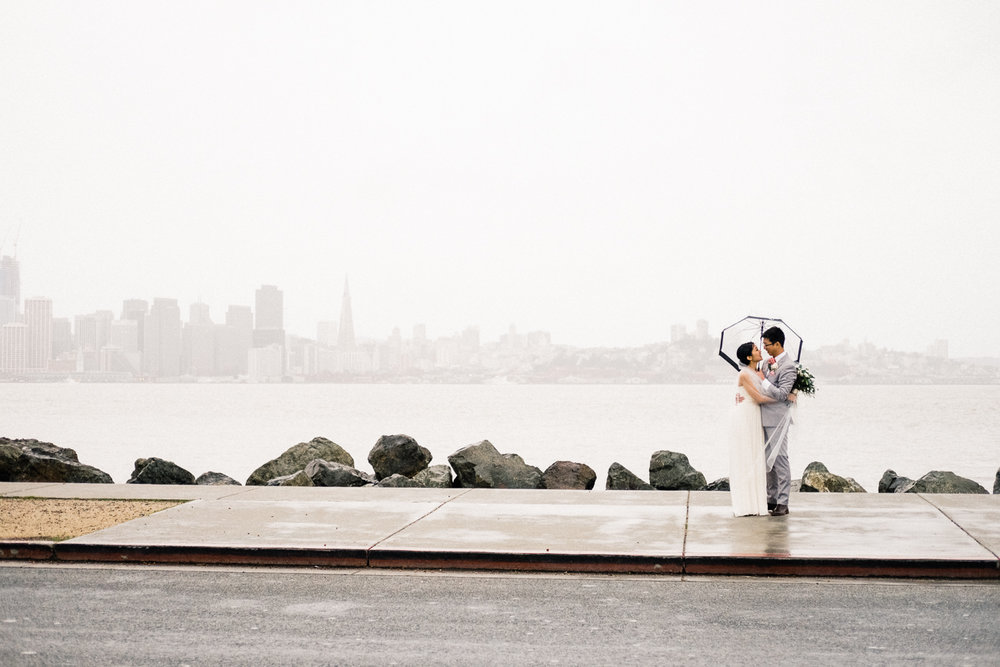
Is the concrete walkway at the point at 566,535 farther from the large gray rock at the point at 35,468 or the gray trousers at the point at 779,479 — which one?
the large gray rock at the point at 35,468

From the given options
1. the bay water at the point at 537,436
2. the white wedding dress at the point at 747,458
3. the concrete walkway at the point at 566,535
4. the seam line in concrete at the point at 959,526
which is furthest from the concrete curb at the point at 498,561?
the bay water at the point at 537,436

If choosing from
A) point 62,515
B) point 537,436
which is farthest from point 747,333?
point 537,436

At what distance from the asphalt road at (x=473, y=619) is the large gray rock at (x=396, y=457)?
9.94 metres

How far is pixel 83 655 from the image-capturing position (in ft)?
22.0

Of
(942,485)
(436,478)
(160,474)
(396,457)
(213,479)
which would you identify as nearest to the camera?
(942,485)

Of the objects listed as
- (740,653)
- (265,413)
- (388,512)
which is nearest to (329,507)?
(388,512)

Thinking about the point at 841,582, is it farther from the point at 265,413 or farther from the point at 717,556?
the point at 265,413

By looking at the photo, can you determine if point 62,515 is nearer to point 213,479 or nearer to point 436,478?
point 436,478

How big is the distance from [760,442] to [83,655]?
7.71 m

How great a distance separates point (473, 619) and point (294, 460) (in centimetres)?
1267

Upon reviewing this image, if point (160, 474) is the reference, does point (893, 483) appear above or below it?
below

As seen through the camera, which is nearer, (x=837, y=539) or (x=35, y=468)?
(x=837, y=539)

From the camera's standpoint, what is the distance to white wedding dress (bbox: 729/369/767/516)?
39.3 feet

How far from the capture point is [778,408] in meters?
12.1
